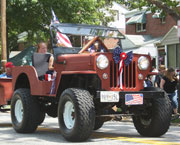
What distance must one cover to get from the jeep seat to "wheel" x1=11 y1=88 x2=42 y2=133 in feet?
1.60

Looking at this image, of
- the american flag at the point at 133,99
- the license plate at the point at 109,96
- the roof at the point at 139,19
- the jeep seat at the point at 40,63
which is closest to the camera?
the license plate at the point at 109,96

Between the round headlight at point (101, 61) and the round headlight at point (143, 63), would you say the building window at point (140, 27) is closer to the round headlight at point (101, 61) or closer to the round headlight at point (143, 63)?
the round headlight at point (143, 63)

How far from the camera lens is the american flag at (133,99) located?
7.77m

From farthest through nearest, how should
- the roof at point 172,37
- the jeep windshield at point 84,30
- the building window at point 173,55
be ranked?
the building window at point 173,55
the roof at point 172,37
the jeep windshield at point 84,30

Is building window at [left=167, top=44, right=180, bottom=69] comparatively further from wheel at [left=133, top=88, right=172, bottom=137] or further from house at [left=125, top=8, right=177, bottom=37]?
wheel at [left=133, top=88, right=172, bottom=137]

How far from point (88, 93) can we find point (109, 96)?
0.36 meters

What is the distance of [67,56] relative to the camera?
8.34 m

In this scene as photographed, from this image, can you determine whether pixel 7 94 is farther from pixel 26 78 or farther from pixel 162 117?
pixel 162 117

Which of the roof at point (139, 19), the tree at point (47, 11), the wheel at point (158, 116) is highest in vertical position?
the roof at point (139, 19)

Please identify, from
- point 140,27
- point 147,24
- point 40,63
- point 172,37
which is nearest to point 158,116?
point 40,63

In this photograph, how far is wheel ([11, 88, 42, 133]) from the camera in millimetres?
8938

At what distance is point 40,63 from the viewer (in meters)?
9.52

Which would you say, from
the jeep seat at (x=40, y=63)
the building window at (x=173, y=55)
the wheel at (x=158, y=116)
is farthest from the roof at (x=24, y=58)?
the wheel at (x=158, y=116)

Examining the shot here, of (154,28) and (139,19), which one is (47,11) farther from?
(154,28)
